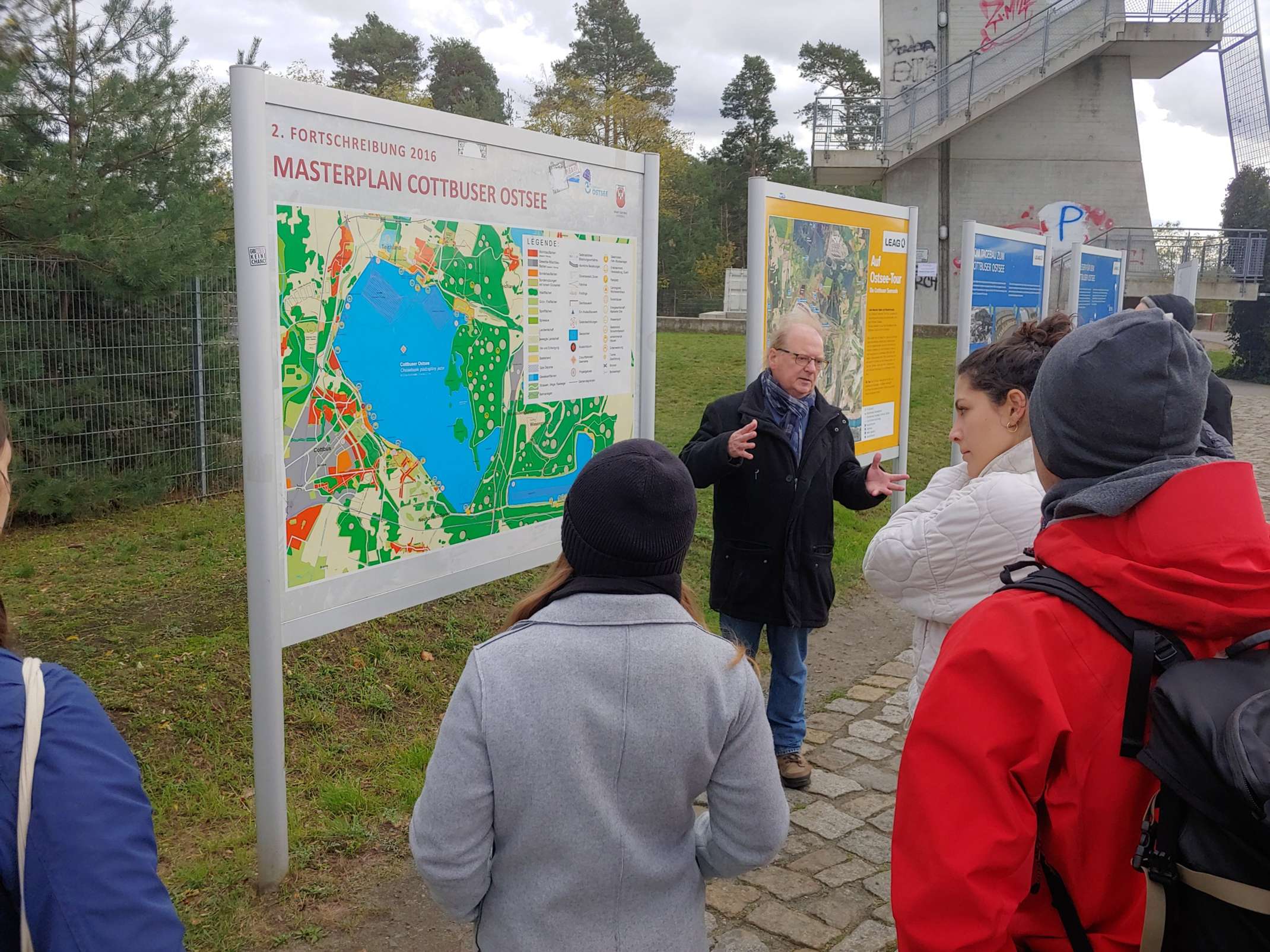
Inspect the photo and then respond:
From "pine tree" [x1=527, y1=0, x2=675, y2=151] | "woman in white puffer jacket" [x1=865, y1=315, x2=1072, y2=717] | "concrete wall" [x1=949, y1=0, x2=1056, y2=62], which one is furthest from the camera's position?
"pine tree" [x1=527, y1=0, x2=675, y2=151]

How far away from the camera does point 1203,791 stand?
1542 mm

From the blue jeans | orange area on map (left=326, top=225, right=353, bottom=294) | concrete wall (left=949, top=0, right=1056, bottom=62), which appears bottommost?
the blue jeans

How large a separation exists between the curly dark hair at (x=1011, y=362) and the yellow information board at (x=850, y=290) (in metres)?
1.88

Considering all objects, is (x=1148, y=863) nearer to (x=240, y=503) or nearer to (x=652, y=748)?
(x=652, y=748)

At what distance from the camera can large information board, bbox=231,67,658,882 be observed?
336cm

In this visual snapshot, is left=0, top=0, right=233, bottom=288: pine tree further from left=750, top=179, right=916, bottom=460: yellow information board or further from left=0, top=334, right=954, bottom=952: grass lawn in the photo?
left=750, top=179, right=916, bottom=460: yellow information board

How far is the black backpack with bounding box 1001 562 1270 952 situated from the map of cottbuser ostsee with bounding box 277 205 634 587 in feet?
8.64

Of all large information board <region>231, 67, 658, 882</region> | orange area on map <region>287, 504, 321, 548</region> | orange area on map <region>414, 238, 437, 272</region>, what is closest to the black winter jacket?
large information board <region>231, 67, 658, 882</region>

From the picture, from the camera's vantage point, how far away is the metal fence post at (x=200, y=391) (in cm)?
952

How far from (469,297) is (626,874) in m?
2.55

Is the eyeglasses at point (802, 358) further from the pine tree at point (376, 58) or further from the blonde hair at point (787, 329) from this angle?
the pine tree at point (376, 58)

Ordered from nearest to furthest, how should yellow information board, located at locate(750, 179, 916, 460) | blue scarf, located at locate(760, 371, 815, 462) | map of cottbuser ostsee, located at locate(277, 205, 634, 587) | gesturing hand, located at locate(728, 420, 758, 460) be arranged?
1. map of cottbuser ostsee, located at locate(277, 205, 634, 587)
2. gesturing hand, located at locate(728, 420, 758, 460)
3. blue scarf, located at locate(760, 371, 815, 462)
4. yellow information board, located at locate(750, 179, 916, 460)

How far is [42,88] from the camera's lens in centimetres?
845

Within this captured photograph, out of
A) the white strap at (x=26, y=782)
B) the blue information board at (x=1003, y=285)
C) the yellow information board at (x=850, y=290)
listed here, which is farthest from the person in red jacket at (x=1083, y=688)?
the blue information board at (x=1003, y=285)
